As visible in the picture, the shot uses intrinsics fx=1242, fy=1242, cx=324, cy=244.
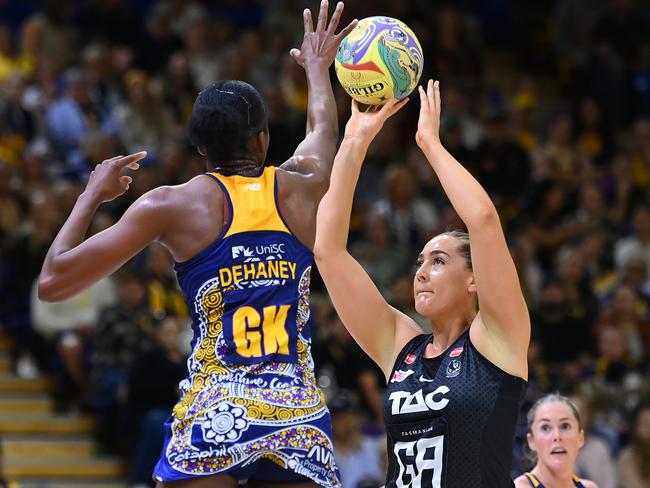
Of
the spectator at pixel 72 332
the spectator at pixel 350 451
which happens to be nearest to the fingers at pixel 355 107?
the spectator at pixel 350 451

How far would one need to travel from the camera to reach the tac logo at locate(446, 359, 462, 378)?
444 cm

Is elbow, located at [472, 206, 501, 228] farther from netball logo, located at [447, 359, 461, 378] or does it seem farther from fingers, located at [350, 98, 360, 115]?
fingers, located at [350, 98, 360, 115]

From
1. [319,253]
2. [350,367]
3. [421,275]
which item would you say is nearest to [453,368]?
[421,275]

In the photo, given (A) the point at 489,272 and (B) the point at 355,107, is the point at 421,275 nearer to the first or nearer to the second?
(A) the point at 489,272

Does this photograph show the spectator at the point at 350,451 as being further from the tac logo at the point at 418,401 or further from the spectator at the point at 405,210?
the tac logo at the point at 418,401

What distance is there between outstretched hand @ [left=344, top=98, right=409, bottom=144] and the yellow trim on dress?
1.33ft

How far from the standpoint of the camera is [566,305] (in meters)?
12.0

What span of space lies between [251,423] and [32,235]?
726 centimetres

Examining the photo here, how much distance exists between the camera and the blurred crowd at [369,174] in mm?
10594

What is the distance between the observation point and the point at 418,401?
444 cm


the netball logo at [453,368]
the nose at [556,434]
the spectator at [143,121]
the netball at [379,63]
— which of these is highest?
the spectator at [143,121]

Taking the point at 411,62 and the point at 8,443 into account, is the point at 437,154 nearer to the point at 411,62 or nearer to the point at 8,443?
the point at 411,62

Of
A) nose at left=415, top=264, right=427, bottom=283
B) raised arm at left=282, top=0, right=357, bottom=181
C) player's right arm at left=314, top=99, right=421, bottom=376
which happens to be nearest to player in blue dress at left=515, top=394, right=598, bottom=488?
player's right arm at left=314, top=99, right=421, bottom=376

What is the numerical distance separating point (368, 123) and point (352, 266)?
0.56m
